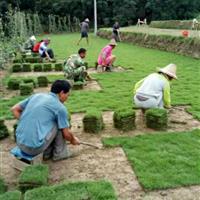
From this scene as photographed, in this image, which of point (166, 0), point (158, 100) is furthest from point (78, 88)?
point (166, 0)

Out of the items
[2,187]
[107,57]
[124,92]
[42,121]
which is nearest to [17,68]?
[107,57]

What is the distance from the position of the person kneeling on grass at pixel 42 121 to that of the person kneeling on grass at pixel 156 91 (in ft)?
7.28

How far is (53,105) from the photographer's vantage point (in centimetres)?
496

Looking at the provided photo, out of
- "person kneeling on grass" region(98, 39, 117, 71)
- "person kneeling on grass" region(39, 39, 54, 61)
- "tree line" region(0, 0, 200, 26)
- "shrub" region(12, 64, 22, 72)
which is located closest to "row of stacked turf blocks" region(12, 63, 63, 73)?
"shrub" region(12, 64, 22, 72)

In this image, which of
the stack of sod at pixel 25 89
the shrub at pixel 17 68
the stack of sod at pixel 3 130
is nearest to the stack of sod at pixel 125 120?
the stack of sod at pixel 3 130

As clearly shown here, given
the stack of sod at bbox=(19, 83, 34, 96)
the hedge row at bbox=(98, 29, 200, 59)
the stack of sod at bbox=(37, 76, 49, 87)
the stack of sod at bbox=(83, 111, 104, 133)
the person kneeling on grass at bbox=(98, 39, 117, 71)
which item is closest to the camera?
the stack of sod at bbox=(83, 111, 104, 133)

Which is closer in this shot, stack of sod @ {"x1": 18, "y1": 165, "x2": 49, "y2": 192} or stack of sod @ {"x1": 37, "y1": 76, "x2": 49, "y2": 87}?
stack of sod @ {"x1": 18, "y1": 165, "x2": 49, "y2": 192}

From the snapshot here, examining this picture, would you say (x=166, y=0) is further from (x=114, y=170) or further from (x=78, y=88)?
(x=114, y=170)

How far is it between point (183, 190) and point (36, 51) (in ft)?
47.1

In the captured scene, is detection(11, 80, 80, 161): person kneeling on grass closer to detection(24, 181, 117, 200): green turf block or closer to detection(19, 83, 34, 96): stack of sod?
detection(24, 181, 117, 200): green turf block

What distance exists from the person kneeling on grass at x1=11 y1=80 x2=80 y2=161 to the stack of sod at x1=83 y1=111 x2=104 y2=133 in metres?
1.21

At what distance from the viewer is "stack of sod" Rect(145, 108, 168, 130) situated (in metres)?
6.46

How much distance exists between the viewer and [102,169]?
5051mm

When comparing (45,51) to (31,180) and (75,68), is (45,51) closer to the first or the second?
(75,68)
